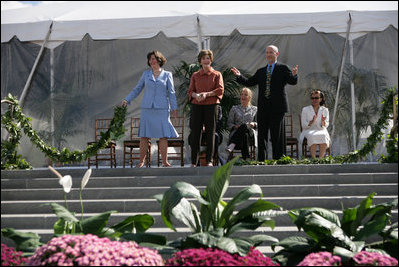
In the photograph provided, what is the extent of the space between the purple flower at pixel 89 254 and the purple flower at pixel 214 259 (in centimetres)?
14

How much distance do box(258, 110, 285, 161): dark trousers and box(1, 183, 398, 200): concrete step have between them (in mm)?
1388

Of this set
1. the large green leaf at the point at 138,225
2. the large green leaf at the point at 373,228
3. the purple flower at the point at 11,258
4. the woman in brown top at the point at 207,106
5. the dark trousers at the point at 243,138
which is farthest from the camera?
the dark trousers at the point at 243,138

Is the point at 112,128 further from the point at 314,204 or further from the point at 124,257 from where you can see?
the point at 124,257

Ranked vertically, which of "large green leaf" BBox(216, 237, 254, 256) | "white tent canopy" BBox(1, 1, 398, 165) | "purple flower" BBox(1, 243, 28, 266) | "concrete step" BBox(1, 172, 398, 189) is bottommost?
"purple flower" BBox(1, 243, 28, 266)

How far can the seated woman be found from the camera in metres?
8.78

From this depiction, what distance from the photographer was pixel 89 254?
149 inches

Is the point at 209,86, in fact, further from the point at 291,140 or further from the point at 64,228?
the point at 64,228

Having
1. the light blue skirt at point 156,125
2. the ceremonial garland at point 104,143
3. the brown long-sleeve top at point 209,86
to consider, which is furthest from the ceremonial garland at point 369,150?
the light blue skirt at point 156,125

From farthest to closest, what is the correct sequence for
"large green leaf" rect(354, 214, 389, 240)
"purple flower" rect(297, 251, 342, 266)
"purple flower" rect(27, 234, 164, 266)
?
1. "large green leaf" rect(354, 214, 389, 240)
2. "purple flower" rect(297, 251, 342, 266)
3. "purple flower" rect(27, 234, 164, 266)

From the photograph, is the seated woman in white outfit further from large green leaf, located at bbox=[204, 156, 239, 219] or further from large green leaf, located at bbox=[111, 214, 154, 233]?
large green leaf, located at bbox=[111, 214, 154, 233]

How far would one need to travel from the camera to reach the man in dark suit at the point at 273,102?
7.98 m

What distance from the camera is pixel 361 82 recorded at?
10.9 m

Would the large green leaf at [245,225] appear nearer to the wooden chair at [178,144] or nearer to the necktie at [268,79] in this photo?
the necktie at [268,79]

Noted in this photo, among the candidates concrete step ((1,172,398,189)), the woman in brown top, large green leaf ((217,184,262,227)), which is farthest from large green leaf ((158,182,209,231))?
the woman in brown top
